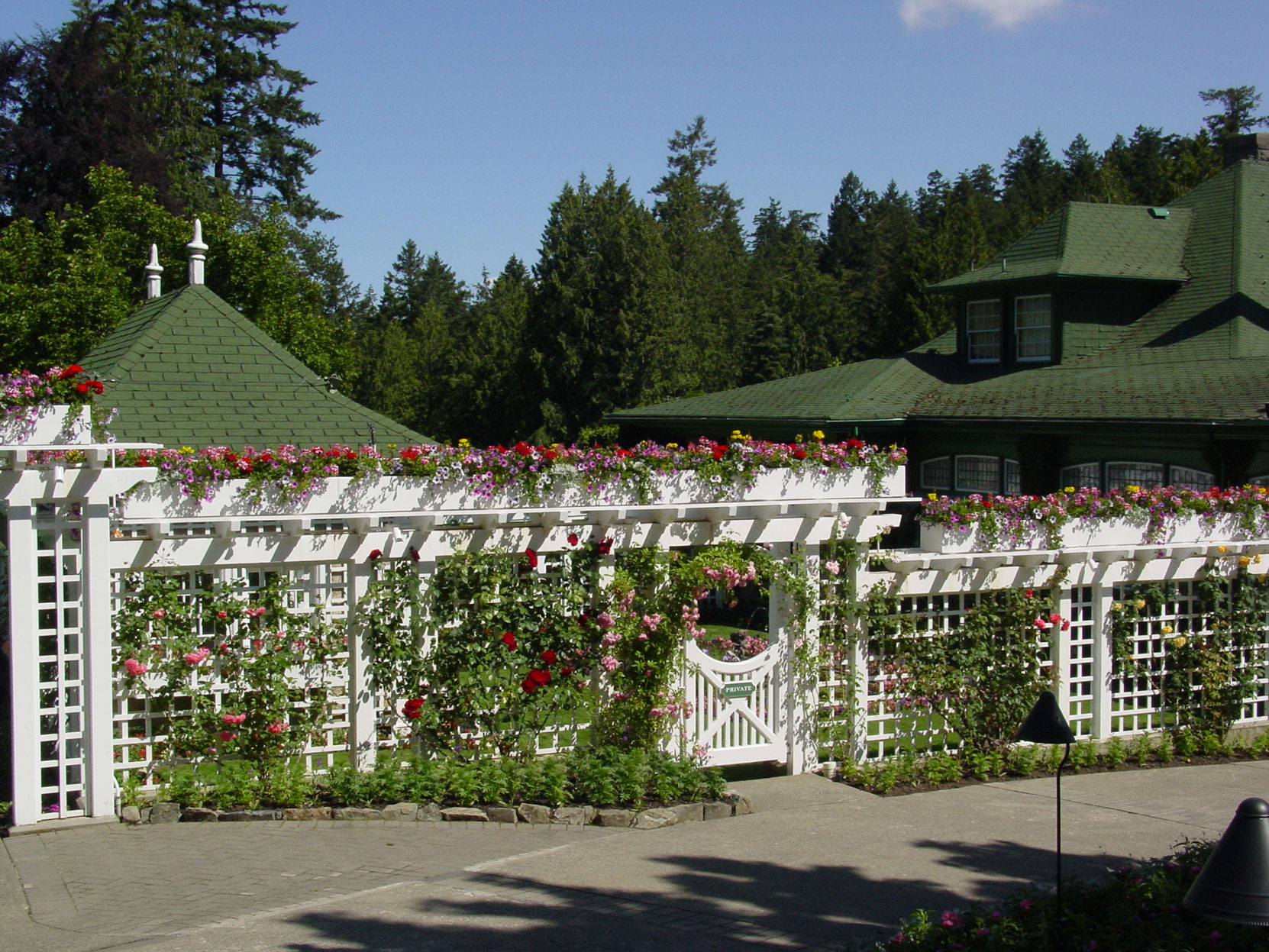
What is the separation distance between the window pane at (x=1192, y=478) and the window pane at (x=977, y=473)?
3.97 m

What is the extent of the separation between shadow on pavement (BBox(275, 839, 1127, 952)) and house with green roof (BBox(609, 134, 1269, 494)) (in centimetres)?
1174

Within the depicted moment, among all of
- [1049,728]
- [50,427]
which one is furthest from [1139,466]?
[50,427]

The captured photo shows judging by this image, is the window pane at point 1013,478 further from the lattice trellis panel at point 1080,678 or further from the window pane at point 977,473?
the lattice trellis panel at point 1080,678

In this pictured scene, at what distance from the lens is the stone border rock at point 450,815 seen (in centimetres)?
772

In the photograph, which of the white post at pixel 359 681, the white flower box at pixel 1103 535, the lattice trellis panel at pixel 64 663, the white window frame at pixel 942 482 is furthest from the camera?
the white window frame at pixel 942 482

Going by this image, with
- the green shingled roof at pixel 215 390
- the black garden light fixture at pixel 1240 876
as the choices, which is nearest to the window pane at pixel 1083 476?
the green shingled roof at pixel 215 390

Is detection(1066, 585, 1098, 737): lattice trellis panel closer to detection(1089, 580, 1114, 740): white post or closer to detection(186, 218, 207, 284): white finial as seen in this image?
detection(1089, 580, 1114, 740): white post

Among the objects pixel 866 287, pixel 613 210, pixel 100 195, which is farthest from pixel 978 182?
pixel 100 195

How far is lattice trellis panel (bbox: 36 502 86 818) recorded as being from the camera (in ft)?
24.9

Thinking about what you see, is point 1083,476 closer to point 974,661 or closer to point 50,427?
point 974,661

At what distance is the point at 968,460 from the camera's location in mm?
21938

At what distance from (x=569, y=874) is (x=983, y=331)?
19.5 metres

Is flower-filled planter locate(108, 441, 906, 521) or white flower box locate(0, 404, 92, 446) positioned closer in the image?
white flower box locate(0, 404, 92, 446)

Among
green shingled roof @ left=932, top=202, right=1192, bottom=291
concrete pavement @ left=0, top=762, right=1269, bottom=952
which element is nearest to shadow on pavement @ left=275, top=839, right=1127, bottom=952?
concrete pavement @ left=0, top=762, right=1269, bottom=952
